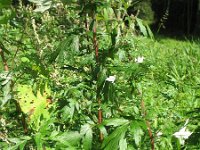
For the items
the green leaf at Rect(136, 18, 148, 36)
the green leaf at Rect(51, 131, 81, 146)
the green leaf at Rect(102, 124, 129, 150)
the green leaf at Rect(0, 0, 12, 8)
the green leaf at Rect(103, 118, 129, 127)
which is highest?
the green leaf at Rect(0, 0, 12, 8)

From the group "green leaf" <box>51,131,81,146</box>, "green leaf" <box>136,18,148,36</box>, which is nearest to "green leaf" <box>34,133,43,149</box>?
"green leaf" <box>51,131,81,146</box>

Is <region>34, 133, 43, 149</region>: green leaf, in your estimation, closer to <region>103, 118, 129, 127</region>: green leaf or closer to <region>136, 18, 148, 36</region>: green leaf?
<region>103, 118, 129, 127</region>: green leaf

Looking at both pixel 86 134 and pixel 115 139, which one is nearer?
pixel 115 139

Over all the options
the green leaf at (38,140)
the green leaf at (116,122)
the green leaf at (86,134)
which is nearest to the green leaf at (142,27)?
the green leaf at (116,122)

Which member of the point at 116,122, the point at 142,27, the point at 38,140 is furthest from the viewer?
the point at 142,27

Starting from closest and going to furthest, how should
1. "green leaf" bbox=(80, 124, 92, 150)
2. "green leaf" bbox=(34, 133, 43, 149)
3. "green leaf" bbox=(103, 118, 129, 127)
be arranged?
1. "green leaf" bbox=(34, 133, 43, 149)
2. "green leaf" bbox=(103, 118, 129, 127)
3. "green leaf" bbox=(80, 124, 92, 150)

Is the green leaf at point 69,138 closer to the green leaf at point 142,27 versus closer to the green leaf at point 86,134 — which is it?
the green leaf at point 86,134

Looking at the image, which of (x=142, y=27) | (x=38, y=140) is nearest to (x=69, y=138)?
(x=38, y=140)

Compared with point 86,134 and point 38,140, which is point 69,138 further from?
point 38,140

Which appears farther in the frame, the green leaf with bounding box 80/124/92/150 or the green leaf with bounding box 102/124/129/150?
the green leaf with bounding box 80/124/92/150

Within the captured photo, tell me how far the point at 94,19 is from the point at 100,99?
0.53 metres

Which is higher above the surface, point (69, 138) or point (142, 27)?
point (142, 27)

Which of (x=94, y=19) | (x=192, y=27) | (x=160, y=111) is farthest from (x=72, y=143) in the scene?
(x=192, y=27)

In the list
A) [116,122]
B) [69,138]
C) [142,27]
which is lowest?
[69,138]
